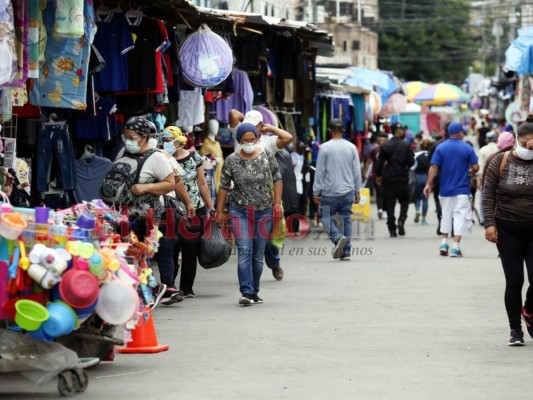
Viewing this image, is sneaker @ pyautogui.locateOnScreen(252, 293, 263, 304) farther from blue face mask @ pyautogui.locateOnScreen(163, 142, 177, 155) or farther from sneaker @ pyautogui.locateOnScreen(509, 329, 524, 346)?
sneaker @ pyautogui.locateOnScreen(509, 329, 524, 346)

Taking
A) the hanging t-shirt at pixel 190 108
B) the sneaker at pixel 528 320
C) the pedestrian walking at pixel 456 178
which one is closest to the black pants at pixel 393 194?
the pedestrian walking at pixel 456 178

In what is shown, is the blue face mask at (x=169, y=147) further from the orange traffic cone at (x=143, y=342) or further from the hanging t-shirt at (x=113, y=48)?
the orange traffic cone at (x=143, y=342)

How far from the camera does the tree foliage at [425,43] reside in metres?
85.1

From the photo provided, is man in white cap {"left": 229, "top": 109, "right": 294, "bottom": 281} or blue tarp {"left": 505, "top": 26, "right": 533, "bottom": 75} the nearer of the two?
man in white cap {"left": 229, "top": 109, "right": 294, "bottom": 281}

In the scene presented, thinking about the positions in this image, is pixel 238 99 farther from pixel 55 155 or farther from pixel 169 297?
pixel 169 297

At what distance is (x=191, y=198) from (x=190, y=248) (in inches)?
22.0

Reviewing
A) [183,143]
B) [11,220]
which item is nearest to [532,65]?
[183,143]

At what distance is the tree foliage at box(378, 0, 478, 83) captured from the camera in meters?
85.1

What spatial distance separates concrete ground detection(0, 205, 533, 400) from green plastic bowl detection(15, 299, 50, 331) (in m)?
0.67

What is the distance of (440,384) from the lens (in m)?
8.58

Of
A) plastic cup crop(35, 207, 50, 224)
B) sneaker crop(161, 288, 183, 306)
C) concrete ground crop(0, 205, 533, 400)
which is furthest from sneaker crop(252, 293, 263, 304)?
plastic cup crop(35, 207, 50, 224)

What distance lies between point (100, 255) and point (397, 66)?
266 feet

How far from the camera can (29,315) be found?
25.4ft

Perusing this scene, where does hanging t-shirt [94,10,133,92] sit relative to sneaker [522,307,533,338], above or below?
above
